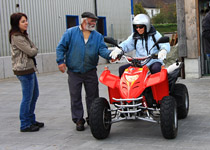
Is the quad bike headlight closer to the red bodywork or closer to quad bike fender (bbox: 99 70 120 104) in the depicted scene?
the red bodywork

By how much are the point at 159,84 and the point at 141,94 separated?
35cm

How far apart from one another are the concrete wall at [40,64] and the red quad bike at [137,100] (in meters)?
9.25

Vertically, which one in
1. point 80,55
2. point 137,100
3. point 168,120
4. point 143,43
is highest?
point 143,43

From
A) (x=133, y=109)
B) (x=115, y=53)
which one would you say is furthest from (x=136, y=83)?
(x=115, y=53)

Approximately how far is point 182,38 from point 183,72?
0.96m

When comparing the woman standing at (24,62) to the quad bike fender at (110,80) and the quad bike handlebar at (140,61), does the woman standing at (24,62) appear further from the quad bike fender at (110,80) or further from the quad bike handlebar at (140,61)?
the quad bike handlebar at (140,61)

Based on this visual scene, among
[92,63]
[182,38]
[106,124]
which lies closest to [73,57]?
[92,63]

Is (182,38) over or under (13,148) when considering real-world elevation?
over

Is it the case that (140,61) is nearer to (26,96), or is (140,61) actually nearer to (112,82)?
(112,82)

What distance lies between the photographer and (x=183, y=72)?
1163cm

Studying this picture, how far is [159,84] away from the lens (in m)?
5.87

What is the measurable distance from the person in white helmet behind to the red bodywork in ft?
0.94

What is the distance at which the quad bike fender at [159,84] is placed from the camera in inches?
220

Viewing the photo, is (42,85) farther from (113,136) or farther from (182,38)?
(113,136)
